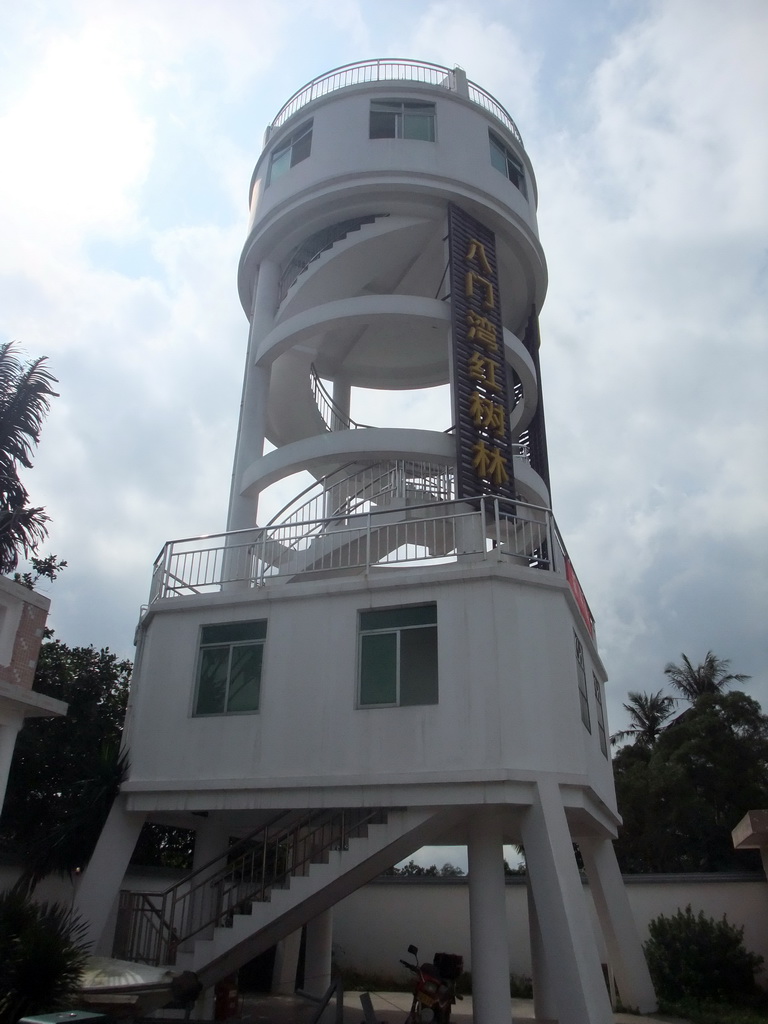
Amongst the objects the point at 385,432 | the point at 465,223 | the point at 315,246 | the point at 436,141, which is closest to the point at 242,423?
the point at 385,432

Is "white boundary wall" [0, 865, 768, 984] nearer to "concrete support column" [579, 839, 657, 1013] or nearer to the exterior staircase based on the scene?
"concrete support column" [579, 839, 657, 1013]

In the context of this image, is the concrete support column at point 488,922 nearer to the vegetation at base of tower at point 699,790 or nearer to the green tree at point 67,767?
the green tree at point 67,767

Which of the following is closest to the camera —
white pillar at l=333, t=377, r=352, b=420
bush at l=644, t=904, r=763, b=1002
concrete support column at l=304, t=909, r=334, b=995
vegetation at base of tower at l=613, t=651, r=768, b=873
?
concrete support column at l=304, t=909, r=334, b=995

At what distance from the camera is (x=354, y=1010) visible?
16641 mm

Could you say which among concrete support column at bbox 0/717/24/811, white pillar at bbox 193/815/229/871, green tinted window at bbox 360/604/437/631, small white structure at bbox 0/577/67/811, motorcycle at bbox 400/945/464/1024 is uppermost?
green tinted window at bbox 360/604/437/631

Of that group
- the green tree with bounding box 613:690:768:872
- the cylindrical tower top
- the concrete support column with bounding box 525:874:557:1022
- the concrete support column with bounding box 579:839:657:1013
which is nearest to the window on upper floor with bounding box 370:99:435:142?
the cylindrical tower top

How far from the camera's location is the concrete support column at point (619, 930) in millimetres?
15812

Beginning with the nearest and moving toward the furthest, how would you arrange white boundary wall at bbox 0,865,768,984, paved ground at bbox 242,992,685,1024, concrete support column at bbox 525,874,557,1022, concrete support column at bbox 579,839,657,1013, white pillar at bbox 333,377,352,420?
paved ground at bbox 242,992,685,1024 < concrete support column at bbox 525,874,557,1022 < concrete support column at bbox 579,839,657,1013 < white boundary wall at bbox 0,865,768,984 < white pillar at bbox 333,377,352,420

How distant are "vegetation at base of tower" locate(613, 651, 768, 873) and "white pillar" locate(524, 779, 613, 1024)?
77.0 feet

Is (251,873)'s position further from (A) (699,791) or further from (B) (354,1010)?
(A) (699,791)

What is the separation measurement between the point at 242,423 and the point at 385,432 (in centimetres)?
377

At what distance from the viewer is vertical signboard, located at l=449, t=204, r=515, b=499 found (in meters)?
16.1

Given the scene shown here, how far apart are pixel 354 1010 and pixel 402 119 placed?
780 inches

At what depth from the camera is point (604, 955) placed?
20859mm
